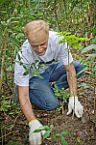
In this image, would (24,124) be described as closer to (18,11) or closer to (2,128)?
(2,128)

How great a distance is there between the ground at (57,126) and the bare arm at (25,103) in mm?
97

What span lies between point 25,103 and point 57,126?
0.30 m

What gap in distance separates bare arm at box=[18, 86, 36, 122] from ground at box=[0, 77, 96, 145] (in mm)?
97

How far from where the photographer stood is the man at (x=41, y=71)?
249 centimetres

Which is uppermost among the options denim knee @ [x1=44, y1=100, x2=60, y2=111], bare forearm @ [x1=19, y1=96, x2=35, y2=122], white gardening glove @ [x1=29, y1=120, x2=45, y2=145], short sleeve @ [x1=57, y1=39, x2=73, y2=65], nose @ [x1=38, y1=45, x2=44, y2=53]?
nose @ [x1=38, y1=45, x2=44, y2=53]

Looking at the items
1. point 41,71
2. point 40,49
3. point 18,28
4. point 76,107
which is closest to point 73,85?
point 76,107

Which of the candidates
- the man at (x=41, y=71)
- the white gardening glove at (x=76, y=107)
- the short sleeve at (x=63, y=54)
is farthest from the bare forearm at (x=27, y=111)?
the short sleeve at (x=63, y=54)

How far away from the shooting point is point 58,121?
2732 mm

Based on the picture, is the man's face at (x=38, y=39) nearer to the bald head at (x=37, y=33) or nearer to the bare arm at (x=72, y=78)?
the bald head at (x=37, y=33)

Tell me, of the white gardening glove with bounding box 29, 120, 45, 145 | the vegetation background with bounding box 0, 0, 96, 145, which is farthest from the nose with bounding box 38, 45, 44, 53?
the white gardening glove with bounding box 29, 120, 45, 145

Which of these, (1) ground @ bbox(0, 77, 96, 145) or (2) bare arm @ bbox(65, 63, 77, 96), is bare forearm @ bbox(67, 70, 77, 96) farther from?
(1) ground @ bbox(0, 77, 96, 145)

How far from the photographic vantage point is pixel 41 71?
279 centimetres

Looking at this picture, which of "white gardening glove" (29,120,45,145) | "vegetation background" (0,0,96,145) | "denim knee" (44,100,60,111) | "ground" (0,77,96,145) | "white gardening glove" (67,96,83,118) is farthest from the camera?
"denim knee" (44,100,60,111)

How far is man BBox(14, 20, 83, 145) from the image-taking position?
249cm
